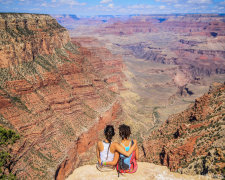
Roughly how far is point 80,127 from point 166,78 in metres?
133

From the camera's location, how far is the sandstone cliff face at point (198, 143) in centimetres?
2308

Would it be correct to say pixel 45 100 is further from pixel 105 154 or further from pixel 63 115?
pixel 105 154

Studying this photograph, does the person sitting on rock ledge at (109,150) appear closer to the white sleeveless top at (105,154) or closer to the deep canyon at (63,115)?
the white sleeveless top at (105,154)

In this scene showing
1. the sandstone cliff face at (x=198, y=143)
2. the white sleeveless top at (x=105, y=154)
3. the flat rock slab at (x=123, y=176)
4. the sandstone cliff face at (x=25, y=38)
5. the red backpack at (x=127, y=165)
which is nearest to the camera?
the white sleeveless top at (x=105, y=154)

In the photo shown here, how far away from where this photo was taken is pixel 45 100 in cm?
4859

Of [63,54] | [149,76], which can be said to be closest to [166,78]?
[149,76]

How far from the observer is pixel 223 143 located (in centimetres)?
2523

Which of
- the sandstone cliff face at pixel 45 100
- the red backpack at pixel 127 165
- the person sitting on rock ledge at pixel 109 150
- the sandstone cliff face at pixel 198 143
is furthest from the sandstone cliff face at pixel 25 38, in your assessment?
the red backpack at pixel 127 165

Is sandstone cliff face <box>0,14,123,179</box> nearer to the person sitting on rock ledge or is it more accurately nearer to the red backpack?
the red backpack

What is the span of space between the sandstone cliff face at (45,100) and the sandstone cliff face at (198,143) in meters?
18.5

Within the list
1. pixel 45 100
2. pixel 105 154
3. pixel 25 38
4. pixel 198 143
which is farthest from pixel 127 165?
pixel 25 38

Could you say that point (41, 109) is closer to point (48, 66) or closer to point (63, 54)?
point (48, 66)

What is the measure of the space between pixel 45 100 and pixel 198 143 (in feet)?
111

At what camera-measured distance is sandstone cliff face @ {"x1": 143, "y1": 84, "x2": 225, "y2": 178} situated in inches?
909
